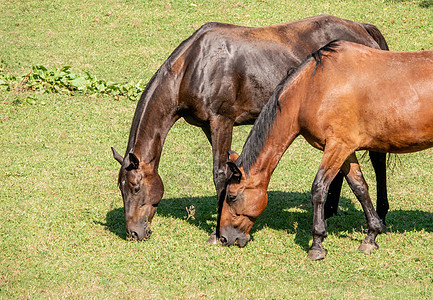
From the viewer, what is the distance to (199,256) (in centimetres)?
670

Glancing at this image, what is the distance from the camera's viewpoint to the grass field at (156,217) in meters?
5.99

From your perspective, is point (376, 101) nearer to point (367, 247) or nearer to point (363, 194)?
point (363, 194)

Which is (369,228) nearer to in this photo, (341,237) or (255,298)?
(341,237)

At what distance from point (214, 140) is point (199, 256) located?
5.36ft

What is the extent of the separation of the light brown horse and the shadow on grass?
0.82 m

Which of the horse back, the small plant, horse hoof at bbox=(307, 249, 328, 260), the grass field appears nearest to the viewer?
the grass field

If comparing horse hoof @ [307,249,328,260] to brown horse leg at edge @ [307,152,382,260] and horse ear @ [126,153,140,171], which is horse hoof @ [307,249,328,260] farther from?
horse ear @ [126,153,140,171]

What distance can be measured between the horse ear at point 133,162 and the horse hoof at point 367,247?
9.68 ft

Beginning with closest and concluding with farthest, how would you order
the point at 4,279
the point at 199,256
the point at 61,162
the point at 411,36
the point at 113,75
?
1. the point at 4,279
2. the point at 199,256
3. the point at 61,162
4. the point at 113,75
5. the point at 411,36

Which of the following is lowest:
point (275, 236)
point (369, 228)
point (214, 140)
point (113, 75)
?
point (113, 75)

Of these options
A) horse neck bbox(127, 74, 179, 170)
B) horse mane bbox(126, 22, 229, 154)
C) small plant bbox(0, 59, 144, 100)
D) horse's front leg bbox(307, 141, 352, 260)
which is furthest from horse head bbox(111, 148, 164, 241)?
small plant bbox(0, 59, 144, 100)

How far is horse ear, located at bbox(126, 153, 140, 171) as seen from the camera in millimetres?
6895

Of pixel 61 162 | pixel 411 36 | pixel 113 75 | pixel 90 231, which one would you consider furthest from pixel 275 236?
pixel 411 36

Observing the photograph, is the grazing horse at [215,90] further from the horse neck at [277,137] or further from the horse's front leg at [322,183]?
the horse's front leg at [322,183]
